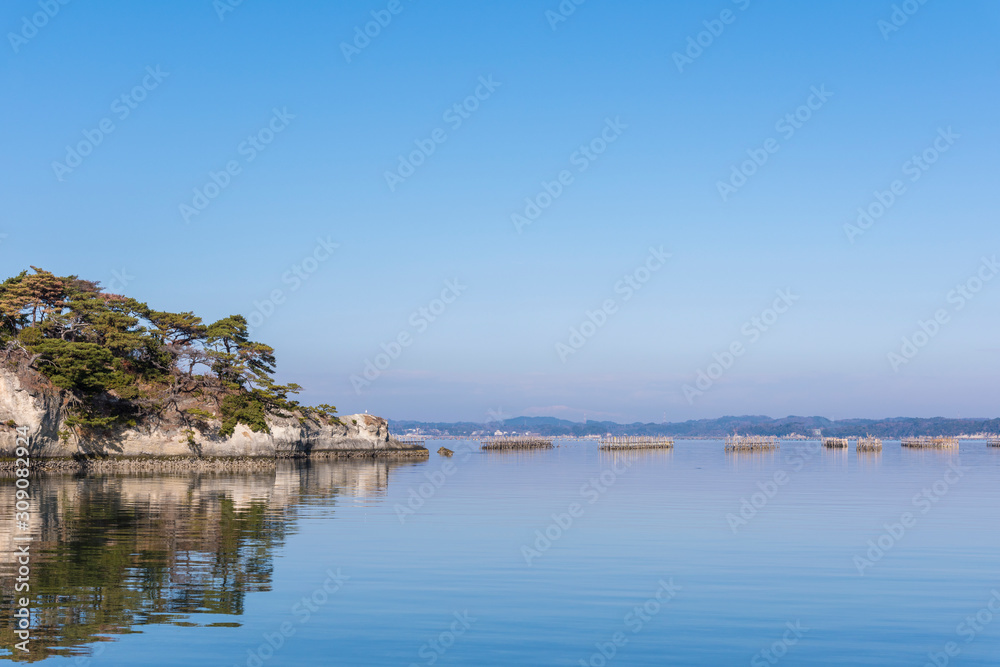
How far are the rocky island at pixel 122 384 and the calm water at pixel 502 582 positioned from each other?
1856 cm

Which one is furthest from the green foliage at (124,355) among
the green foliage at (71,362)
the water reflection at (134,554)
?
the water reflection at (134,554)

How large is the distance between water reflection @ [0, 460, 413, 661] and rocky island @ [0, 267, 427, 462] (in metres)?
10.8

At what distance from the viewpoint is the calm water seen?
13.6 metres

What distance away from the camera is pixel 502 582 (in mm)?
19156

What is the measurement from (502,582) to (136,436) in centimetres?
4917

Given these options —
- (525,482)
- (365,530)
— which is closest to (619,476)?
(525,482)

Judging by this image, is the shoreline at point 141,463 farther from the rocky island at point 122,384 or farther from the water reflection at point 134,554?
the water reflection at point 134,554

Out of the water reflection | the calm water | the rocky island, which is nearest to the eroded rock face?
the rocky island

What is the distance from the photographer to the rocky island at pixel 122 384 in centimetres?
5361

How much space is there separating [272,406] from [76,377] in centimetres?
1782

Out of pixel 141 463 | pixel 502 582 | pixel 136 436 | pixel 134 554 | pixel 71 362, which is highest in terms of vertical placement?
pixel 71 362

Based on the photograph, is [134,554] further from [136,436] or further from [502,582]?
[136,436]

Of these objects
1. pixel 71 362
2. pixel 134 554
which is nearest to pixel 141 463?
pixel 71 362

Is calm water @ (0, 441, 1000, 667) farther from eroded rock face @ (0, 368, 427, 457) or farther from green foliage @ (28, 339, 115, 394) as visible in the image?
green foliage @ (28, 339, 115, 394)
